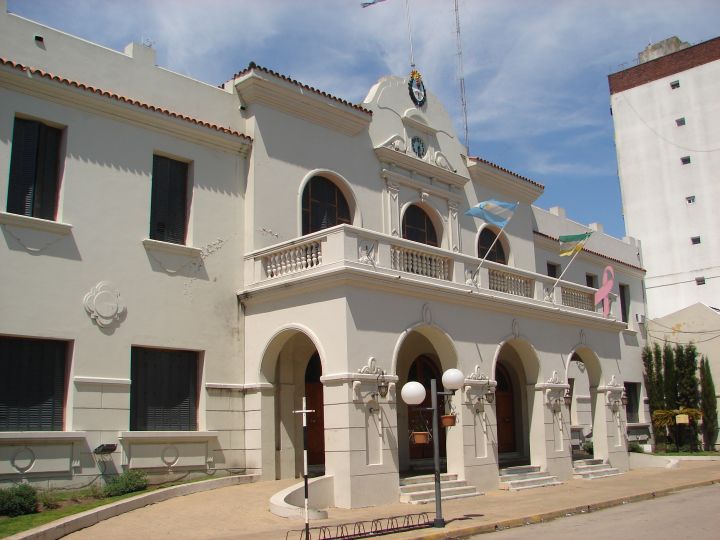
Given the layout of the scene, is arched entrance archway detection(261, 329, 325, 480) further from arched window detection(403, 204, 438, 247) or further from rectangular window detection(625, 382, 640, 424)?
rectangular window detection(625, 382, 640, 424)

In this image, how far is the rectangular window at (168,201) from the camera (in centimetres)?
1797

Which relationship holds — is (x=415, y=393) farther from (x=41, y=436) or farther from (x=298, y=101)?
(x=298, y=101)

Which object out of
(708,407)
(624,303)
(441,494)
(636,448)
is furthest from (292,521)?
(624,303)

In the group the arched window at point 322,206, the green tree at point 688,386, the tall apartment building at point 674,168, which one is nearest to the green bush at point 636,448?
the green tree at point 688,386

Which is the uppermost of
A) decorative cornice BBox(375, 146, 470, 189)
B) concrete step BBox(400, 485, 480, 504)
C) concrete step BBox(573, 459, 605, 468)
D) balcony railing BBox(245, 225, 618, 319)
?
decorative cornice BBox(375, 146, 470, 189)

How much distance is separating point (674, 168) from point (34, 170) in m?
37.7

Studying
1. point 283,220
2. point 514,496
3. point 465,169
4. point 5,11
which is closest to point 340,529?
point 514,496

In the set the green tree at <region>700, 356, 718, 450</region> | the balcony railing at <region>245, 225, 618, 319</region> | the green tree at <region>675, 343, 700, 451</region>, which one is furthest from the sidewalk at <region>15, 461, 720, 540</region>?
the green tree at <region>700, 356, 718, 450</region>

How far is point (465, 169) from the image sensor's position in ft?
84.4

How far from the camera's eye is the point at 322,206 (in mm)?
21109

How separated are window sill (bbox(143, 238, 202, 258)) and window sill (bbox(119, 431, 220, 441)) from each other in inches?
155

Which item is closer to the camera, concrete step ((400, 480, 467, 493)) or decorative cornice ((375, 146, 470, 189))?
concrete step ((400, 480, 467, 493))

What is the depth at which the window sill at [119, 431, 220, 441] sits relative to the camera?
16125mm

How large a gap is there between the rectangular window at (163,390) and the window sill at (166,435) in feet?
1.16
